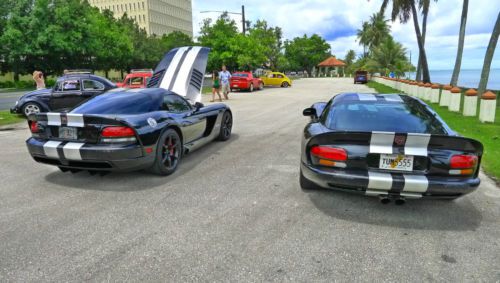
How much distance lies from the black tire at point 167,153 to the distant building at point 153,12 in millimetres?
118347

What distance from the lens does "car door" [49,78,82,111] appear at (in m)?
10.9

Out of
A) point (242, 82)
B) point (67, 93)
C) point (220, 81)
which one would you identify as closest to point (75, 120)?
point (67, 93)

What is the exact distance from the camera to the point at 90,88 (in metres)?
11.2

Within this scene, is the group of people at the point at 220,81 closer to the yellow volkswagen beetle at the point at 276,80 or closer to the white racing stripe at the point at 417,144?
the yellow volkswagen beetle at the point at 276,80

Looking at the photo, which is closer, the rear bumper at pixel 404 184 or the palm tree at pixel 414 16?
the rear bumper at pixel 404 184

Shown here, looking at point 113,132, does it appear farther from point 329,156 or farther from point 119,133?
point 329,156

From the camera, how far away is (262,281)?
2.67m

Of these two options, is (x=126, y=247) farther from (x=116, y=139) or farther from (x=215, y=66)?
(x=215, y=66)

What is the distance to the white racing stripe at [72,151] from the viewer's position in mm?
4543

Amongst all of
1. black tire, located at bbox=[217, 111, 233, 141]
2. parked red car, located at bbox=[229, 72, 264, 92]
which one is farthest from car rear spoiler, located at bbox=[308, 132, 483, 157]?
parked red car, located at bbox=[229, 72, 264, 92]

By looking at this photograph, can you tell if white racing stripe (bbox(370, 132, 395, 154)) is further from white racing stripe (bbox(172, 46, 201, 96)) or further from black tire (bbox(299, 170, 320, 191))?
white racing stripe (bbox(172, 46, 201, 96))

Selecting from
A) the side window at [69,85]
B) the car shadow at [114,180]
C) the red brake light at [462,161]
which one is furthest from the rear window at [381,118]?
the side window at [69,85]

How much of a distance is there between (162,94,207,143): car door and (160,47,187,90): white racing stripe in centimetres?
522

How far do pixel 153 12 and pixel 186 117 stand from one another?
419 ft
